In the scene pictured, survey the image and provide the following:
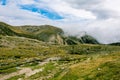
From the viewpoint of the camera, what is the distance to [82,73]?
125812 millimetres

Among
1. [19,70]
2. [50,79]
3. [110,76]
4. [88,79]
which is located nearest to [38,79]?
[50,79]

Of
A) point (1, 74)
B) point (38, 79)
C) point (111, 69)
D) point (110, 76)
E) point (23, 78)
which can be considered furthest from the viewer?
point (1, 74)

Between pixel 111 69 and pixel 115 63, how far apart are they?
362 inches

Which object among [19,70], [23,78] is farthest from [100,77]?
[19,70]

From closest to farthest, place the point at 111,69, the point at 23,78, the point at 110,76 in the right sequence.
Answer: the point at 110,76, the point at 111,69, the point at 23,78

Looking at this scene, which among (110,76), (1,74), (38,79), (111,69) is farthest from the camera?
(1,74)

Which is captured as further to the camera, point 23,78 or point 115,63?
point 23,78

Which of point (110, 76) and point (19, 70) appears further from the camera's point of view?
point (19, 70)

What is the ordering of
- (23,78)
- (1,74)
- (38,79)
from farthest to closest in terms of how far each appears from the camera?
(1,74)
(23,78)
(38,79)

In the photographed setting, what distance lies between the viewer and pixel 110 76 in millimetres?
107312

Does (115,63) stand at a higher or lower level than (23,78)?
higher

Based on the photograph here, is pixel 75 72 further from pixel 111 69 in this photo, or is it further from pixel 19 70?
pixel 19 70

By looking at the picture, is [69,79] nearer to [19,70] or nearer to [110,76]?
[110,76]

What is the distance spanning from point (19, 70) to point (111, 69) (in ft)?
291
